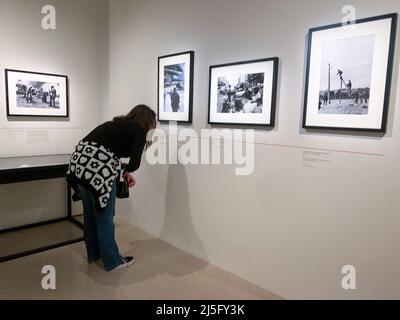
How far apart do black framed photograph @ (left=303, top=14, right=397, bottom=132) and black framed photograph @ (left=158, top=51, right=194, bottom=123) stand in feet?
3.66

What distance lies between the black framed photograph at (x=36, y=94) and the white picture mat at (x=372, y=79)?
2.79m

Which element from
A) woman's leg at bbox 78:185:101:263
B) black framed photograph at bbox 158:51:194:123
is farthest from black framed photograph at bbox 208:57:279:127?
woman's leg at bbox 78:185:101:263

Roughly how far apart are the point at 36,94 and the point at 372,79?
319 centimetres

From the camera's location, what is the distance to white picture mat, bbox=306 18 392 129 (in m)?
1.64

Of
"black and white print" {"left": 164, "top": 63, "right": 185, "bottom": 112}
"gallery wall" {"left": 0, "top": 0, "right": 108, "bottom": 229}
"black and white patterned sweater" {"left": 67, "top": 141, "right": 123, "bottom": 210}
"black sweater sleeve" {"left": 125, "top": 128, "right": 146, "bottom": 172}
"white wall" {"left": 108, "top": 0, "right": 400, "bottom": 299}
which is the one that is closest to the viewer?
"white wall" {"left": 108, "top": 0, "right": 400, "bottom": 299}

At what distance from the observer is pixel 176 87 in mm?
2852

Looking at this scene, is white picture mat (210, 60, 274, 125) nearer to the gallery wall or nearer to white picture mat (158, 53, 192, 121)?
white picture mat (158, 53, 192, 121)

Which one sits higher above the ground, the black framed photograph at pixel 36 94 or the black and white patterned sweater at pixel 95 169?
the black framed photograph at pixel 36 94

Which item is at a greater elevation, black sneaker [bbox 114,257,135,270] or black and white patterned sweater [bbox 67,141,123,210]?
black and white patterned sweater [bbox 67,141,123,210]

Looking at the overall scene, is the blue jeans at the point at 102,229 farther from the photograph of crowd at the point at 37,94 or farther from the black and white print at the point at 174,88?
the photograph of crowd at the point at 37,94

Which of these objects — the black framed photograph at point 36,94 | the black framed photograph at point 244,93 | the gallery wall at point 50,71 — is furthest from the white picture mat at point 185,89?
the black framed photograph at point 36,94

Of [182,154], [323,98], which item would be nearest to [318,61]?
[323,98]

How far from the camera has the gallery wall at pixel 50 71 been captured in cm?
312

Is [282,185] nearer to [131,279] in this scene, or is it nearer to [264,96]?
[264,96]
